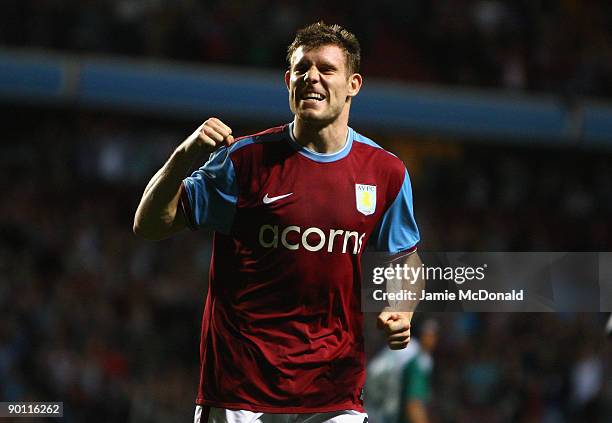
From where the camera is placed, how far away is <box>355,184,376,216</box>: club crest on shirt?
3.90 m

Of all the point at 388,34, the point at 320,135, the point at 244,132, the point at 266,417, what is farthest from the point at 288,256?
the point at 388,34

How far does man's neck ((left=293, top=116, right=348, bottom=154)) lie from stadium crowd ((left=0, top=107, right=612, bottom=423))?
666cm

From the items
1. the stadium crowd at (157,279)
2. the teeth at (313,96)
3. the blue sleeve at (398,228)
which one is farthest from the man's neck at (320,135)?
the stadium crowd at (157,279)

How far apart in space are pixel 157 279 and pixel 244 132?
3.05 metres

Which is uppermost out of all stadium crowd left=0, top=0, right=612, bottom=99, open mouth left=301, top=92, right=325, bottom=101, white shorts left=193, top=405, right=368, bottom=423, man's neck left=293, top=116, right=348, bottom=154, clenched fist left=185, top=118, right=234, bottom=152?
stadium crowd left=0, top=0, right=612, bottom=99

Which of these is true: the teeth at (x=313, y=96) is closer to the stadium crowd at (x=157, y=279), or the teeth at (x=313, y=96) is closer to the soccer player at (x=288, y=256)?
the soccer player at (x=288, y=256)

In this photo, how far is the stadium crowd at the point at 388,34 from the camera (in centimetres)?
1288

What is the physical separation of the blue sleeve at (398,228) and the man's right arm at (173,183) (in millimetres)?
746

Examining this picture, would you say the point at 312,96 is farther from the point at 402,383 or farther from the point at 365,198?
the point at 402,383

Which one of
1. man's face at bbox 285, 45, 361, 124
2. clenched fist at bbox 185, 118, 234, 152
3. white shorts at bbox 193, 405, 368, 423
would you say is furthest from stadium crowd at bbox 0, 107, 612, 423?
clenched fist at bbox 185, 118, 234, 152

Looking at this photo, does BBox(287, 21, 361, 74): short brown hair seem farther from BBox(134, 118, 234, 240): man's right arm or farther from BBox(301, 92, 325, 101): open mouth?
BBox(134, 118, 234, 240): man's right arm

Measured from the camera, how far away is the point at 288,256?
380cm

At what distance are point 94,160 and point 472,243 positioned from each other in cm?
458

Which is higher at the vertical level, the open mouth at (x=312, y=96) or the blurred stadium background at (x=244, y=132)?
the blurred stadium background at (x=244, y=132)
